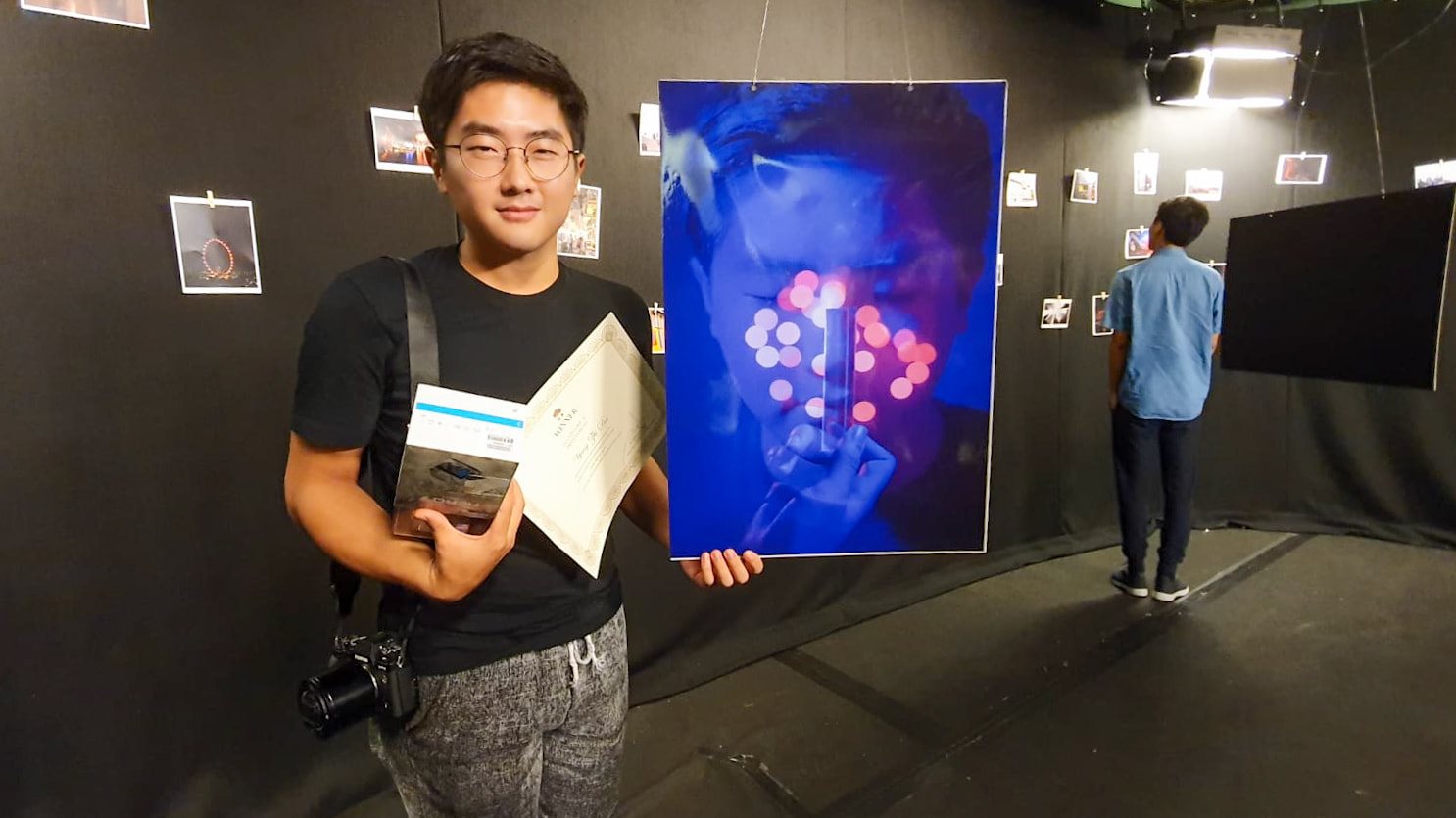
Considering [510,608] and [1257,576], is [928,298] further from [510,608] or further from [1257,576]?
[1257,576]

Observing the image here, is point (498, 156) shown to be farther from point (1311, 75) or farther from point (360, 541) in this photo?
point (1311, 75)

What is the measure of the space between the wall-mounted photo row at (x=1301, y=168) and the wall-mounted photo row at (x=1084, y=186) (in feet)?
3.19

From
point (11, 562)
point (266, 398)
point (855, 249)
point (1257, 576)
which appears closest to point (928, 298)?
point (855, 249)

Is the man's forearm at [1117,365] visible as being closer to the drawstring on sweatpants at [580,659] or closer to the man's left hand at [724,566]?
the man's left hand at [724,566]

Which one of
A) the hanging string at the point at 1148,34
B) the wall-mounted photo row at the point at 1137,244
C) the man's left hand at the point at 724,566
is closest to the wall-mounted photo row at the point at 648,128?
the man's left hand at the point at 724,566

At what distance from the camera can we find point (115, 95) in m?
1.18

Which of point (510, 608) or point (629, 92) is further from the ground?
point (629, 92)

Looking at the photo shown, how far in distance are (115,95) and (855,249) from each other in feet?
4.10

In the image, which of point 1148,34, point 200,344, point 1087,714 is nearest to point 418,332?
point 200,344

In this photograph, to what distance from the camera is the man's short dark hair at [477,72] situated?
0.70m

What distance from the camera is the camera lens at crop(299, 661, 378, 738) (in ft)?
2.42

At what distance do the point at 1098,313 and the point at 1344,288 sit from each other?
5.75ft

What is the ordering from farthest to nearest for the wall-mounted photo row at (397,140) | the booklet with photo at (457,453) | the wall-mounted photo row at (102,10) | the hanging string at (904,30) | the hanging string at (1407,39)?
the hanging string at (1407,39) < the hanging string at (904,30) < the wall-mounted photo row at (397,140) < the wall-mounted photo row at (102,10) < the booklet with photo at (457,453)

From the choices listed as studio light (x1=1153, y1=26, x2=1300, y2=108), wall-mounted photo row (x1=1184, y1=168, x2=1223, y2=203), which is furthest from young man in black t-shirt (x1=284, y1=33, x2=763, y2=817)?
wall-mounted photo row (x1=1184, y1=168, x2=1223, y2=203)
